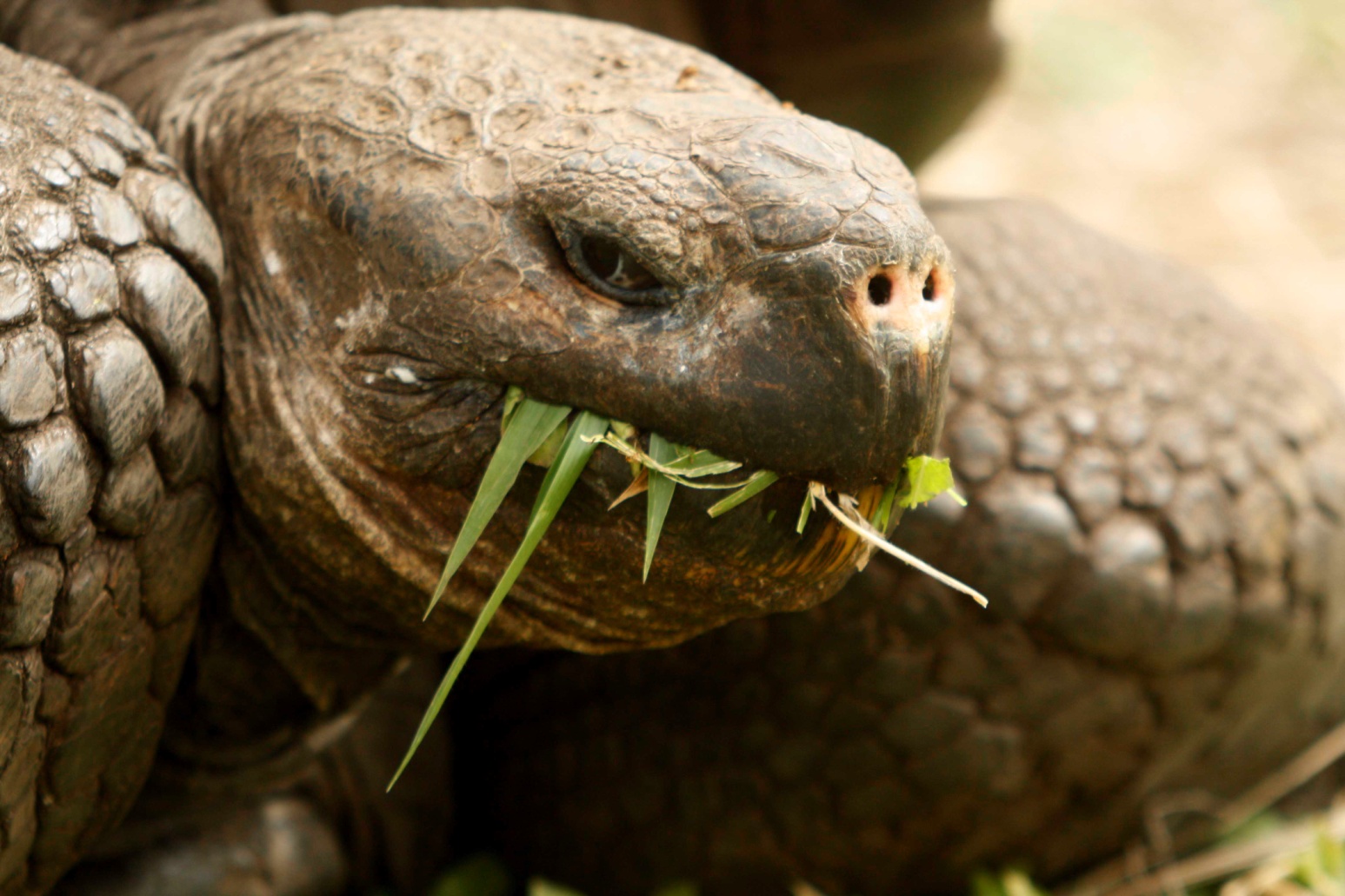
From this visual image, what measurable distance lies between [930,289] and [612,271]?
234 mm

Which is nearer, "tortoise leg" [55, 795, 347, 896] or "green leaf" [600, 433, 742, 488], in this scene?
"green leaf" [600, 433, 742, 488]

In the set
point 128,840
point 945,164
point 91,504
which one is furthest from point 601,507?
point 945,164

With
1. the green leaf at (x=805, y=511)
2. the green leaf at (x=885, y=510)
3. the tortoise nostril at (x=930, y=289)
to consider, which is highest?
the tortoise nostril at (x=930, y=289)

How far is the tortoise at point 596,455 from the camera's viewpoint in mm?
921

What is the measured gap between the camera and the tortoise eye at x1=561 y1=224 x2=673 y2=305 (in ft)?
3.02

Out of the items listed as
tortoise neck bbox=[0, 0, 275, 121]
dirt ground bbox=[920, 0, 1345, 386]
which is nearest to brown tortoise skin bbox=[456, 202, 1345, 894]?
tortoise neck bbox=[0, 0, 275, 121]

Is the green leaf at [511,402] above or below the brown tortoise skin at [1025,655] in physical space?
above

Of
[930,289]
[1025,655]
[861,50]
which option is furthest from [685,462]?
[861,50]

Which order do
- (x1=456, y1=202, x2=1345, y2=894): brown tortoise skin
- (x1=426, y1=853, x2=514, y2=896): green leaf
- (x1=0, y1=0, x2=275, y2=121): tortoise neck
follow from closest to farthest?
1. (x1=0, y1=0, x2=275, y2=121): tortoise neck
2. (x1=456, y1=202, x2=1345, y2=894): brown tortoise skin
3. (x1=426, y1=853, x2=514, y2=896): green leaf

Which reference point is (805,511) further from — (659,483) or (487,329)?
(487,329)

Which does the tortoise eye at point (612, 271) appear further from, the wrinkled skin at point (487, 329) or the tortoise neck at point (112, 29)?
the tortoise neck at point (112, 29)

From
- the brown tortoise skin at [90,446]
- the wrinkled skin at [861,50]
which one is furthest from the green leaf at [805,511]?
the wrinkled skin at [861,50]

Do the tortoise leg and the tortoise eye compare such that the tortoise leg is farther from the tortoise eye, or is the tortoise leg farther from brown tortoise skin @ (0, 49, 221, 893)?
the tortoise eye

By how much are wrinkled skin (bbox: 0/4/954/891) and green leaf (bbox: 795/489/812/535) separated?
13 millimetres
